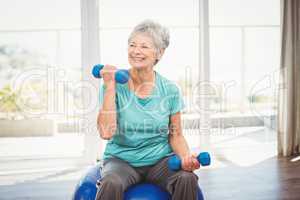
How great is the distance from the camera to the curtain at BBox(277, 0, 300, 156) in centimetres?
358

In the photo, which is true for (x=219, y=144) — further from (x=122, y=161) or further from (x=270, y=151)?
(x=122, y=161)

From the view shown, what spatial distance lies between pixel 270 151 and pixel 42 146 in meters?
2.22

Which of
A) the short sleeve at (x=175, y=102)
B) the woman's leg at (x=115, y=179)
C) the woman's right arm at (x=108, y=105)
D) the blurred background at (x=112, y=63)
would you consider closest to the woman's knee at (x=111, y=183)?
the woman's leg at (x=115, y=179)

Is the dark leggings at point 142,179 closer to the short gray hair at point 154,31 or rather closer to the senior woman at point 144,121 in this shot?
the senior woman at point 144,121

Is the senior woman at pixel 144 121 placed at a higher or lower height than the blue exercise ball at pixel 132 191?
higher

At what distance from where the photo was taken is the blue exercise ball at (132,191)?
1.63 meters

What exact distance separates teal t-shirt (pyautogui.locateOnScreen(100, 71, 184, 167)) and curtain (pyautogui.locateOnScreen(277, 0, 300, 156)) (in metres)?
2.18

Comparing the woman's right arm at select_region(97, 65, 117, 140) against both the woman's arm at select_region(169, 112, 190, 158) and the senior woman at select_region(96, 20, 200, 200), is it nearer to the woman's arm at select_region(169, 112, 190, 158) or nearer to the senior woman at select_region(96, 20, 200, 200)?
the senior woman at select_region(96, 20, 200, 200)

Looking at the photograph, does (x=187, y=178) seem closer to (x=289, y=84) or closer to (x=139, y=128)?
(x=139, y=128)

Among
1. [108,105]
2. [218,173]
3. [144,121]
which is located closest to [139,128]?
[144,121]

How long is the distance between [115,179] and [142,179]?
0.23 meters

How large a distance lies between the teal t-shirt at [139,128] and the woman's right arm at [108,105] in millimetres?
85

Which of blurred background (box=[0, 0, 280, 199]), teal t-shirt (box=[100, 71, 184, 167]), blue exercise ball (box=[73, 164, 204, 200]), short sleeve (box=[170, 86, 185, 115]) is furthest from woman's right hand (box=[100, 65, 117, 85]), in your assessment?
blurred background (box=[0, 0, 280, 199])

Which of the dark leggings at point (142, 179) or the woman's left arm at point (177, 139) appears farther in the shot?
the woman's left arm at point (177, 139)
